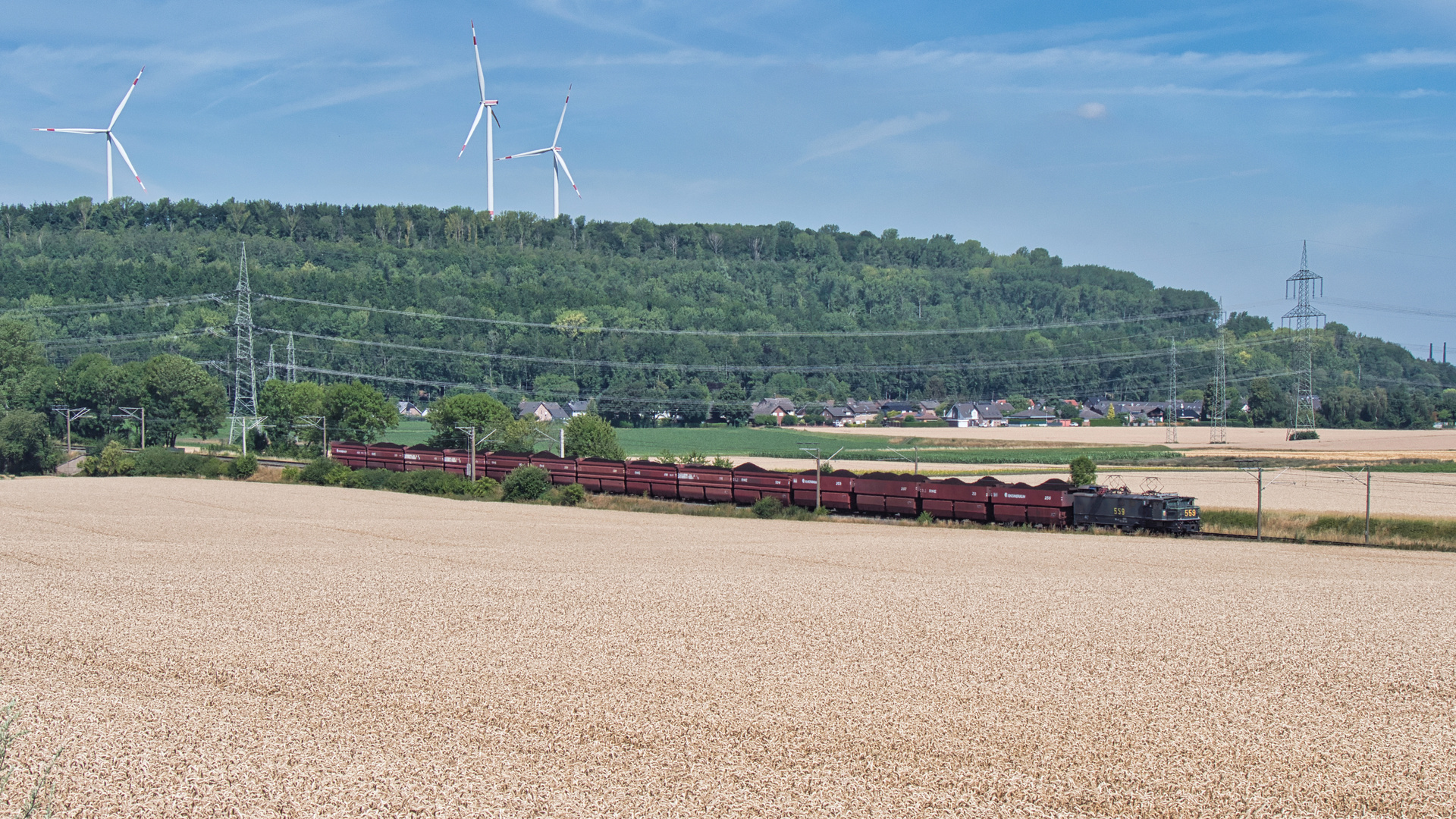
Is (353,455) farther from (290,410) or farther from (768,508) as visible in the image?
(768,508)

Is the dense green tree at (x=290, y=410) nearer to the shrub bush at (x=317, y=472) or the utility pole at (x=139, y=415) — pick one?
the utility pole at (x=139, y=415)

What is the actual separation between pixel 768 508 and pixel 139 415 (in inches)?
3053

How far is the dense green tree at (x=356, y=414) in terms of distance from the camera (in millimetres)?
103875

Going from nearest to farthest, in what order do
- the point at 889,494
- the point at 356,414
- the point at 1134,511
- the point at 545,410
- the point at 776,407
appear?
the point at 1134,511
the point at 889,494
the point at 356,414
the point at 545,410
the point at 776,407

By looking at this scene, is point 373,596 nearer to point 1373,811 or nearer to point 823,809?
point 823,809

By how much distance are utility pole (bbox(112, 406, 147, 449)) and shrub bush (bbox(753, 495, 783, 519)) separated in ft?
228

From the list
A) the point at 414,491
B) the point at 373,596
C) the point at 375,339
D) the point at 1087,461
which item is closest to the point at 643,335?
the point at 375,339

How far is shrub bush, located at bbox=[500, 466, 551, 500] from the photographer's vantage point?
6838cm

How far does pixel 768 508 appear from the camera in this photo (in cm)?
6050

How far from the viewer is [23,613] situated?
1050 inches

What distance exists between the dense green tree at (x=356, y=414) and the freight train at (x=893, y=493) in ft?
110

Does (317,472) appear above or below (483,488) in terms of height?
above

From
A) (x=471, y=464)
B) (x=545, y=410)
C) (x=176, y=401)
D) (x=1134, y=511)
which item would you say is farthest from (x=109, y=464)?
(x=545, y=410)

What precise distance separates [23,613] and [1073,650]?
26.2 meters
